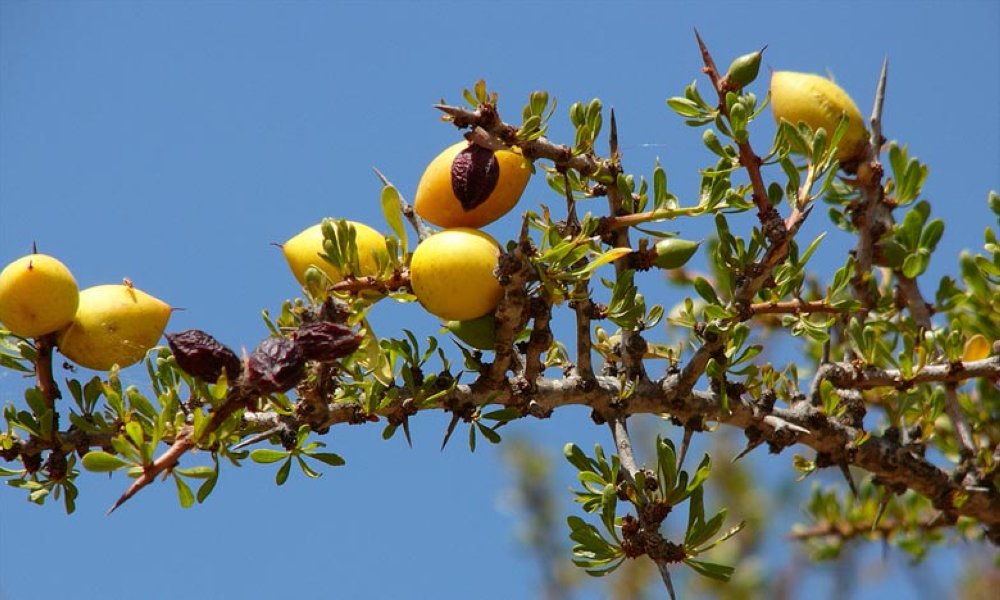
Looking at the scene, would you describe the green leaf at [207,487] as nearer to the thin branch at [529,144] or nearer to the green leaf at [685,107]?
the thin branch at [529,144]

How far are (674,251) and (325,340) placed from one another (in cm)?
90

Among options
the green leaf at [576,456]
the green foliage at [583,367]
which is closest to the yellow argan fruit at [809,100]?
the green foliage at [583,367]

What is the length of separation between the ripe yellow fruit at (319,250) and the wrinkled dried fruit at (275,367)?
33 cm

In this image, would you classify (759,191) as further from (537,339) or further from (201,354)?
(201,354)

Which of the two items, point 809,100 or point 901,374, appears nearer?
point 809,100

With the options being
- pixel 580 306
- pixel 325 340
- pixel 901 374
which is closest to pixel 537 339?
pixel 580 306

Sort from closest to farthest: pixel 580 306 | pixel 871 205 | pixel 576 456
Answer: pixel 580 306
pixel 576 456
pixel 871 205

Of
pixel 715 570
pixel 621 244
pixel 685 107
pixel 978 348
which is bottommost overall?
pixel 715 570

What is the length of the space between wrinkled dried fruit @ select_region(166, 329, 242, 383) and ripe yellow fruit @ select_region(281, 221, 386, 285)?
1.09 feet

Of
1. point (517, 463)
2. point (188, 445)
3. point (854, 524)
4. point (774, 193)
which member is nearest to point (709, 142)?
point (774, 193)

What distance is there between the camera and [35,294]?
2.28 metres

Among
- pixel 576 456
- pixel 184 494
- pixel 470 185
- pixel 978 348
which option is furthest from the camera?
pixel 978 348

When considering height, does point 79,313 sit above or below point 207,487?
above

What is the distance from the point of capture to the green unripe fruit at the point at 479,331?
2301 mm
